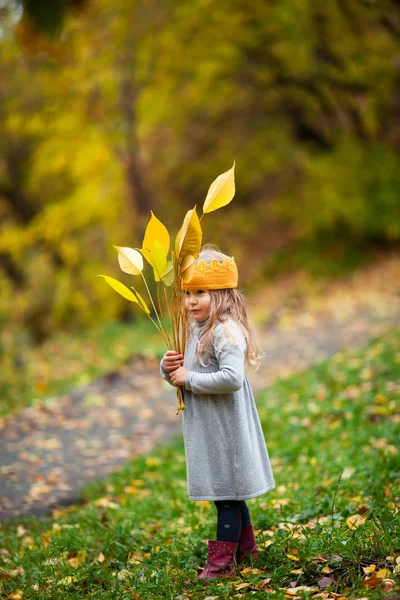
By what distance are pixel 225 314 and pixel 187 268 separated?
1.04ft

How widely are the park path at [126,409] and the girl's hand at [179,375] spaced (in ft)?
2.55

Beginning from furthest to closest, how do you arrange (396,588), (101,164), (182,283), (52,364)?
(101,164) < (52,364) < (182,283) < (396,588)

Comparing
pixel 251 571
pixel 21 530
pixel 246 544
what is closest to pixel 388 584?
pixel 251 571

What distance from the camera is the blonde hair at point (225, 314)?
316cm

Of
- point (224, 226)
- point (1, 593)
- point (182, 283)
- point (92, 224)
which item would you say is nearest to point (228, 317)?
point (182, 283)

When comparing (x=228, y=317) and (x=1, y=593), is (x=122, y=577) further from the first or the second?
(x=228, y=317)

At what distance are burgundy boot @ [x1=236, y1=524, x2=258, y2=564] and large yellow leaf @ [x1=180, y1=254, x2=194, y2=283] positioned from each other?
4.18ft

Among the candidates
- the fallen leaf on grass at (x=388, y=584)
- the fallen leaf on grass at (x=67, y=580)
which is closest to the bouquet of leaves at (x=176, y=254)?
the fallen leaf on grass at (x=67, y=580)

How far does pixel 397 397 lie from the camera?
5.73 meters

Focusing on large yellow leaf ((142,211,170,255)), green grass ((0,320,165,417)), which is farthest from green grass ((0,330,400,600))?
green grass ((0,320,165,417))

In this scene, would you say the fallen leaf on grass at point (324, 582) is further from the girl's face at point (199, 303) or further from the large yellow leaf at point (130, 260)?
the large yellow leaf at point (130, 260)

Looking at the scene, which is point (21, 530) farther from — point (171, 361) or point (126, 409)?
point (126, 409)

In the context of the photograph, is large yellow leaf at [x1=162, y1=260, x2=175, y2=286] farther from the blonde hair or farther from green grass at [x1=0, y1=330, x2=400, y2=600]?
green grass at [x1=0, y1=330, x2=400, y2=600]

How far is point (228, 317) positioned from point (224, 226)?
14636 mm
